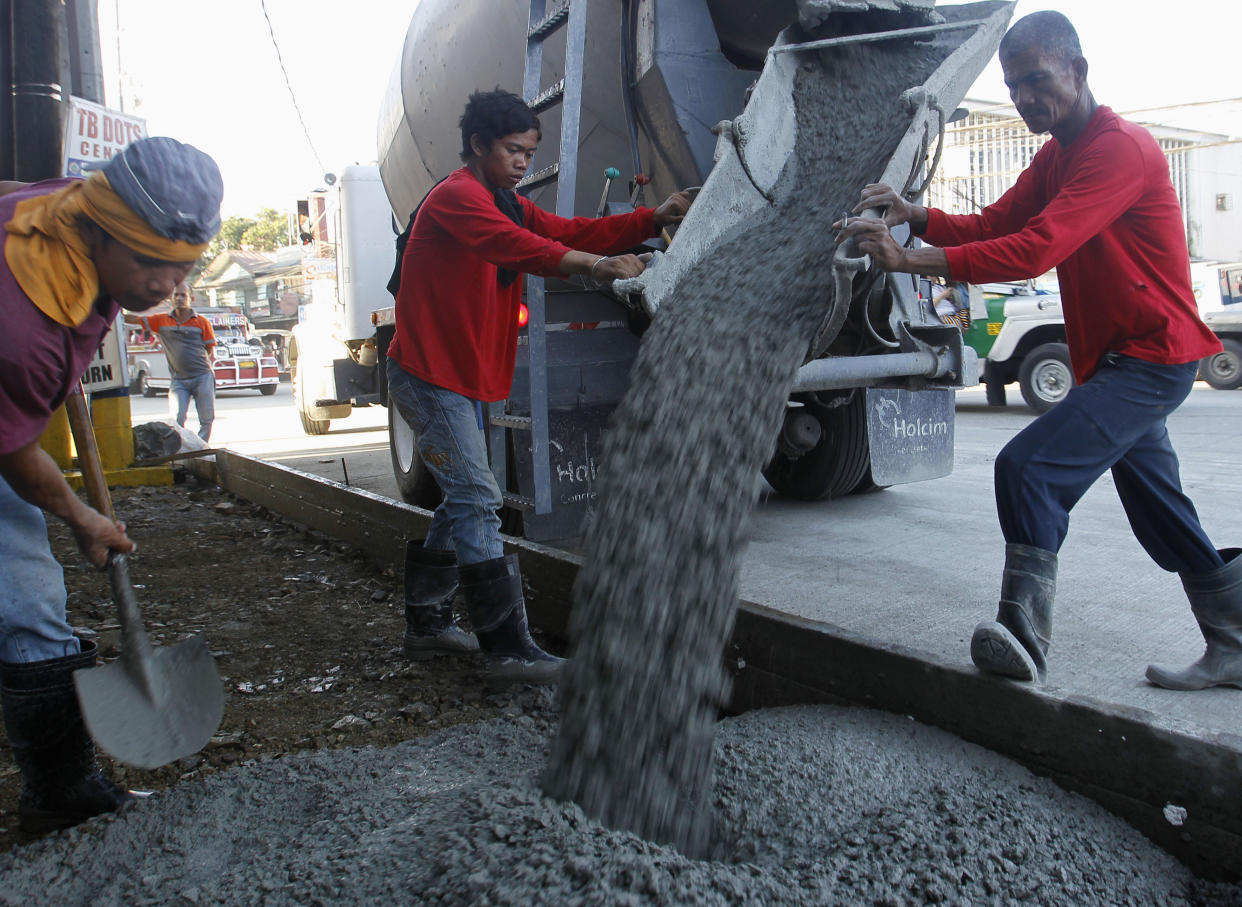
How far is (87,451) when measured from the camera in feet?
8.32

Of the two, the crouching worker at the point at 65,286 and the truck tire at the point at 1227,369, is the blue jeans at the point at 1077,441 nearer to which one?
the crouching worker at the point at 65,286

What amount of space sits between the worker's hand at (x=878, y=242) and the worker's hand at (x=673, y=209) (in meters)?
0.87

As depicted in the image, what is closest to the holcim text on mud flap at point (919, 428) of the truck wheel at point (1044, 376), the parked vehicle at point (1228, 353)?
the truck wheel at point (1044, 376)

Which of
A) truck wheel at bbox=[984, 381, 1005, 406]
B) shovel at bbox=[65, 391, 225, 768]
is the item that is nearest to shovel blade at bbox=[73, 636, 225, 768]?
shovel at bbox=[65, 391, 225, 768]

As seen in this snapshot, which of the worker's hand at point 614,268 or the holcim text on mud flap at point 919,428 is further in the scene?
the holcim text on mud flap at point 919,428

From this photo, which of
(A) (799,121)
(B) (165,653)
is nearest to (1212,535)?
(A) (799,121)

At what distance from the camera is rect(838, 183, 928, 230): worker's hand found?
2.84 meters

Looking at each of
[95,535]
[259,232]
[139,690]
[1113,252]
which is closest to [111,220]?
[95,535]

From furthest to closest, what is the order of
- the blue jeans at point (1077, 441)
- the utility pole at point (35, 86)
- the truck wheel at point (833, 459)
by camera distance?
the utility pole at point (35, 86), the truck wheel at point (833, 459), the blue jeans at point (1077, 441)

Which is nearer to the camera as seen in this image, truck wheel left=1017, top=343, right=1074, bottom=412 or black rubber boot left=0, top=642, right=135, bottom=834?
black rubber boot left=0, top=642, right=135, bottom=834

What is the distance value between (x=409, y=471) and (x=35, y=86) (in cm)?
308

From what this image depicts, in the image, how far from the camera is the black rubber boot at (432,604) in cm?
343

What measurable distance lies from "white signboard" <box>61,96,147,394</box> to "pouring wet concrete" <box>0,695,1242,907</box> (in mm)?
4154

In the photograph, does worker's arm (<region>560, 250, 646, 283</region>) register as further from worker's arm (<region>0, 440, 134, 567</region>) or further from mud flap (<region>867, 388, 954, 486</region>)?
mud flap (<region>867, 388, 954, 486</region>)
